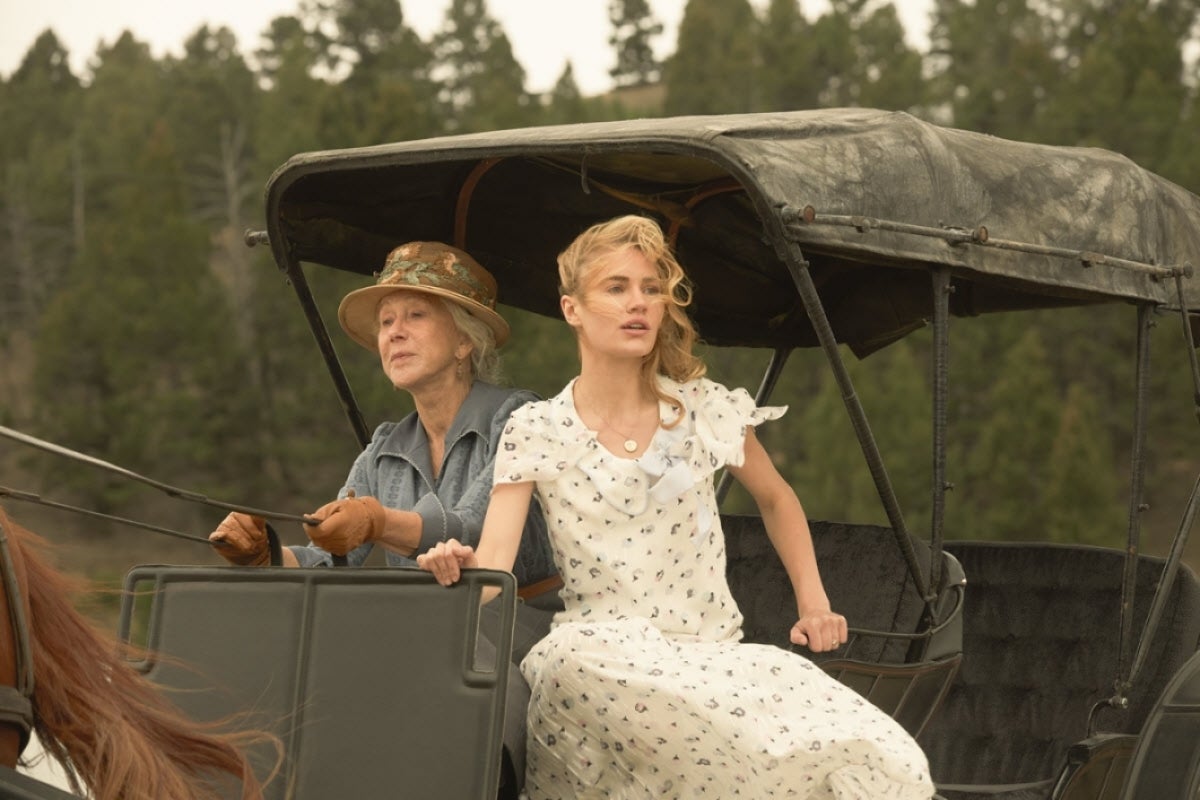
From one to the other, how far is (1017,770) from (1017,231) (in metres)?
1.78

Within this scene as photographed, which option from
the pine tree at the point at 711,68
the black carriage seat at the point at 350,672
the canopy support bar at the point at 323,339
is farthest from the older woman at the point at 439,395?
the pine tree at the point at 711,68

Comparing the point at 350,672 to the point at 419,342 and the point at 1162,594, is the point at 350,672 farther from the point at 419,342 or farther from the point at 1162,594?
the point at 1162,594

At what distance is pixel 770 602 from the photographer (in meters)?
5.00

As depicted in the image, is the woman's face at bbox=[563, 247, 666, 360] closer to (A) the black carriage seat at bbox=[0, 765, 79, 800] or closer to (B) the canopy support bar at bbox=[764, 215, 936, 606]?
(B) the canopy support bar at bbox=[764, 215, 936, 606]

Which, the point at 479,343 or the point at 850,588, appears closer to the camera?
the point at 479,343

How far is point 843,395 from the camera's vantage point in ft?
11.5

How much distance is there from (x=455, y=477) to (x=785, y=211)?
953mm

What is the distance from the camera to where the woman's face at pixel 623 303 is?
326cm

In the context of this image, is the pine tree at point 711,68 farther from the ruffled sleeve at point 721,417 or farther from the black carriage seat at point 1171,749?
the ruffled sleeve at point 721,417

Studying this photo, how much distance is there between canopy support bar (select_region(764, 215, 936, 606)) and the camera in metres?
3.27

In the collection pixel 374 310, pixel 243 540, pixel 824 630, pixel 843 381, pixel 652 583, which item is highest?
pixel 374 310

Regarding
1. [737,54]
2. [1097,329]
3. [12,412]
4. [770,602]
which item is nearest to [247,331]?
[12,412]

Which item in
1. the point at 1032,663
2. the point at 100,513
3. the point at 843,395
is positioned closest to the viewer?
the point at 100,513

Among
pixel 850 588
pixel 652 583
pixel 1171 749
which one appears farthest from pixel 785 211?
pixel 850 588
